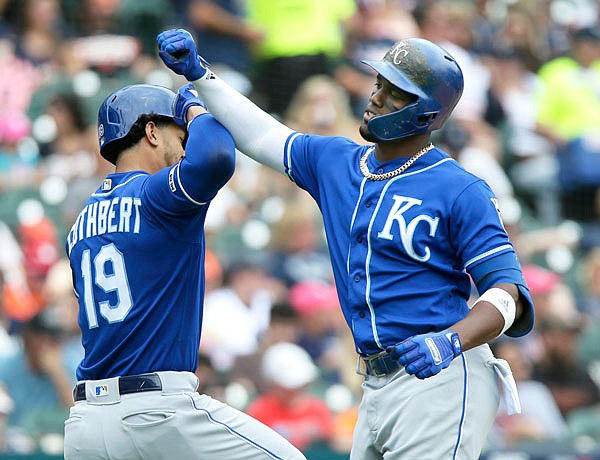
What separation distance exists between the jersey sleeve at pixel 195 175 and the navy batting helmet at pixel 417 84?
558 mm

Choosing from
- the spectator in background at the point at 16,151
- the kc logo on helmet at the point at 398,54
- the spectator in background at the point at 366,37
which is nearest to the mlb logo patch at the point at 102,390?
the kc logo on helmet at the point at 398,54

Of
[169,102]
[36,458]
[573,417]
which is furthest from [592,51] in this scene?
[169,102]

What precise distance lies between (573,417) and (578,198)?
2.02 meters

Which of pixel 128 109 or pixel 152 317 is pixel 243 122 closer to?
pixel 128 109

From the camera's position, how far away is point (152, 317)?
438 cm

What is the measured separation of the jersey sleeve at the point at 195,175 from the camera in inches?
166

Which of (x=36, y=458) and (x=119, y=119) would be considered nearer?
(x=119, y=119)

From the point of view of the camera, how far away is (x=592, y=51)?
1081 centimetres

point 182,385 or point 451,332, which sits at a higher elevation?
point 451,332

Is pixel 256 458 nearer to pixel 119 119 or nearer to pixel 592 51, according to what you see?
pixel 119 119

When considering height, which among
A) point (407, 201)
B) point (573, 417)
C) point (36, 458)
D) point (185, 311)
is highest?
point (407, 201)

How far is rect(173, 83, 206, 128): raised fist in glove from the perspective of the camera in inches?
180

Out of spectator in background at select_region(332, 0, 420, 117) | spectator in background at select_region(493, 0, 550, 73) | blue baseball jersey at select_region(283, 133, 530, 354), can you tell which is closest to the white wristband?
blue baseball jersey at select_region(283, 133, 530, 354)

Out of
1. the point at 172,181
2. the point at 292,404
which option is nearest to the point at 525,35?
the point at 292,404
